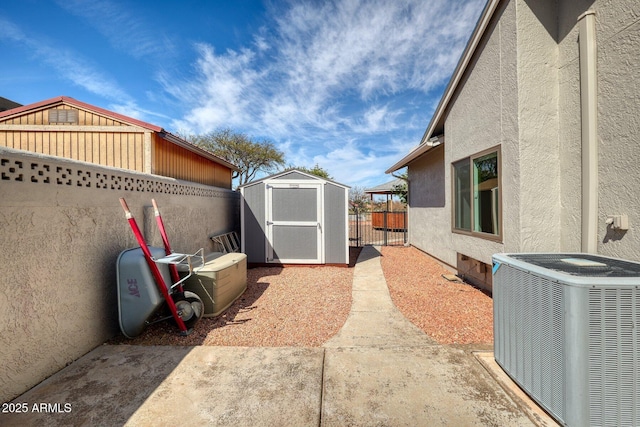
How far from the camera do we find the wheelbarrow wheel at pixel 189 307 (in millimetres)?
3574

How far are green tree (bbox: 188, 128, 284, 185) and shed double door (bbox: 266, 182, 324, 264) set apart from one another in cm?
1700

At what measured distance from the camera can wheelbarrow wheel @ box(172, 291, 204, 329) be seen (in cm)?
357

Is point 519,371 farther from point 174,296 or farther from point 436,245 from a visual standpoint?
point 436,245

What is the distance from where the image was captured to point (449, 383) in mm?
2352

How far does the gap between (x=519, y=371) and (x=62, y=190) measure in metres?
5.18

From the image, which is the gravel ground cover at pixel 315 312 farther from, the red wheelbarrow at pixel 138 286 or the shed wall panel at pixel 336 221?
the shed wall panel at pixel 336 221

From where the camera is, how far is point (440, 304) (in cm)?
431

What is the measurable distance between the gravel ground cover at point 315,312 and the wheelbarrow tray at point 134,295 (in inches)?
11.9

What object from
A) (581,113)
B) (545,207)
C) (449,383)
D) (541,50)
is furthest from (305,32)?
(449,383)

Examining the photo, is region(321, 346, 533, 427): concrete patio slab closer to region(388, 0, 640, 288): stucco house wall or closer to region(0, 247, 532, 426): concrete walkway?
region(0, 247, 532, 426): concrete walkway

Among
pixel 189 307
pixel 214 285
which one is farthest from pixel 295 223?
pixel 189 307

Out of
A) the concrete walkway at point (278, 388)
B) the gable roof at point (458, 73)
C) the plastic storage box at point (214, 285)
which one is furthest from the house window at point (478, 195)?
the plastic storage box at point (214, 285)

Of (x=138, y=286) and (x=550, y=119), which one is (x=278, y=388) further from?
(x=550, y=119)

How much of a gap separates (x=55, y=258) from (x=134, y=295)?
3.03 ft
